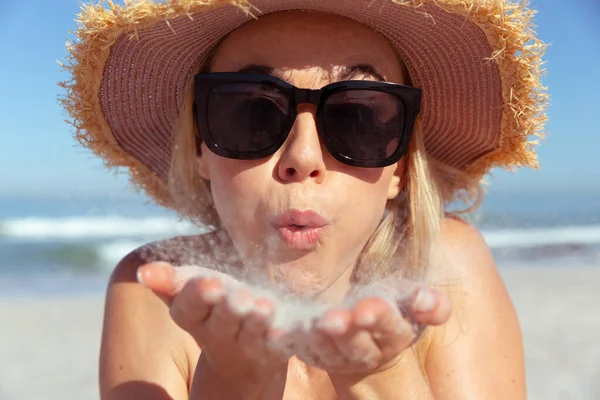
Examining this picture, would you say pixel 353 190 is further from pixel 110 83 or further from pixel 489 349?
pixel 110 83

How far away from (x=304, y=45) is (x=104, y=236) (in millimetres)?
10211

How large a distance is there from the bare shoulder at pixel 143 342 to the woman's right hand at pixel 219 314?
0.85 m

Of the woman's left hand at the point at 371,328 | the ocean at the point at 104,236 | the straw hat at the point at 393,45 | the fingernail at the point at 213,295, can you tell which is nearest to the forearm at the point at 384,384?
the woman's left hand at the point at 371,328

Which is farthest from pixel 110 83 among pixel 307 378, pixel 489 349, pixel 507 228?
pixel 507 228

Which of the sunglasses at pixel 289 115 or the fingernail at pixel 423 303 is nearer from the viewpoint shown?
the fingernail at pixel 423 303

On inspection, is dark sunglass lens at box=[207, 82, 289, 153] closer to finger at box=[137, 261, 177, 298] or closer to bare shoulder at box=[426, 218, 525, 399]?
finger at box=[137, 261, 177, 298]

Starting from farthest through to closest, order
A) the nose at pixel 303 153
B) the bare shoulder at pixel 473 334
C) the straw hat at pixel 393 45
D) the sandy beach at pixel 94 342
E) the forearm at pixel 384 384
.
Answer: the sandy beach at pixel 94 342, the bare shoulder at pixel 473 334, the straw hat at pixel 393 45, the nose at pixel 303 153, the forearm at pixel 384 384

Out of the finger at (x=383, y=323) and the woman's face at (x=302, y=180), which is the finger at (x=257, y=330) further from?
the woman's face at (x=302, y=180)

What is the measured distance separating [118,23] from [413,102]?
0.95m

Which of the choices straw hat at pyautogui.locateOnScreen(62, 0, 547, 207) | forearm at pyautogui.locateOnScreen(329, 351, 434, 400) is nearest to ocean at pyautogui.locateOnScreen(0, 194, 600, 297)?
straw hat at pyautogui.locateOnScreen(62, 0, 547, 207)

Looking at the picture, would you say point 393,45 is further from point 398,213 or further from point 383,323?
point 383,323

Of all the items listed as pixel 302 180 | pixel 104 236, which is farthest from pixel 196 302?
pixel 104 236

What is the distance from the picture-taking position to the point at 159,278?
109cm

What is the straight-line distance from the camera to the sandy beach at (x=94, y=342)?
3.63m
